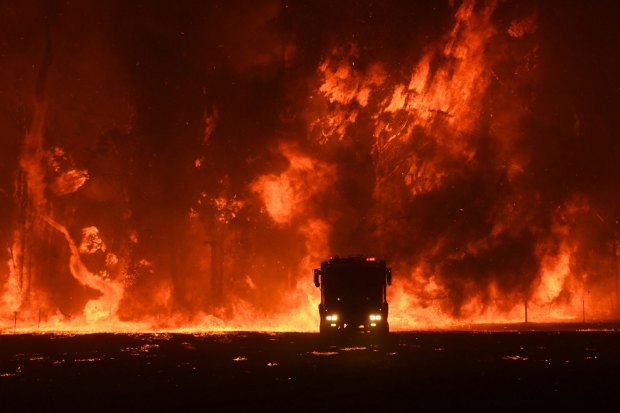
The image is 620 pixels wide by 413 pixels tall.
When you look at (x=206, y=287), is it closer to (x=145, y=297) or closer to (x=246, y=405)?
(x=145, y=297)

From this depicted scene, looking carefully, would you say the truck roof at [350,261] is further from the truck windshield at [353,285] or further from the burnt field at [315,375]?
the burnt field at [315,375]

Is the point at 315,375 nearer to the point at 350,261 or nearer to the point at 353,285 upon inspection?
the point at 353,285

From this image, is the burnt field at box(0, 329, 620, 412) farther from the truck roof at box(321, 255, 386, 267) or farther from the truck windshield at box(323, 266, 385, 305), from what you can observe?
the truck roof at box(321, 255, 386, 267)

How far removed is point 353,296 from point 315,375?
1266 cm

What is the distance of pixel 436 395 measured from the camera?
16.4 meters

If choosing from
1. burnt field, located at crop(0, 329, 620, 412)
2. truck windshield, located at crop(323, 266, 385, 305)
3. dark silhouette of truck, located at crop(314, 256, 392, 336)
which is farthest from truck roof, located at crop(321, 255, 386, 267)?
burnt field, located at crop(0, 329, 620, 412)

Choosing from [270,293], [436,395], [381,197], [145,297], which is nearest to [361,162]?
[381,197]

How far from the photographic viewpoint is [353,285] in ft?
109

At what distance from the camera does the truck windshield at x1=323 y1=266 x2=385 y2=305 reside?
33.2 meters

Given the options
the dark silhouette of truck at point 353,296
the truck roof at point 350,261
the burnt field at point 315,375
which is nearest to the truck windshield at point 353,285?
the dark silhouette of truck at point 353,296

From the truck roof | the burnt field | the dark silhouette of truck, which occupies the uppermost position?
the truck roof

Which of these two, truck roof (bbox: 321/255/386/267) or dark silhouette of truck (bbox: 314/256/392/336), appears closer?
dark silhouette of truck (bbox: 314/256/392/336)

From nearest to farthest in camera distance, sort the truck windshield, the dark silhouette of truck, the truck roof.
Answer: the dark silhouette of truck < the truck windshield < the truck roof

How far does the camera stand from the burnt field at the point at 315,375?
15.6 m
